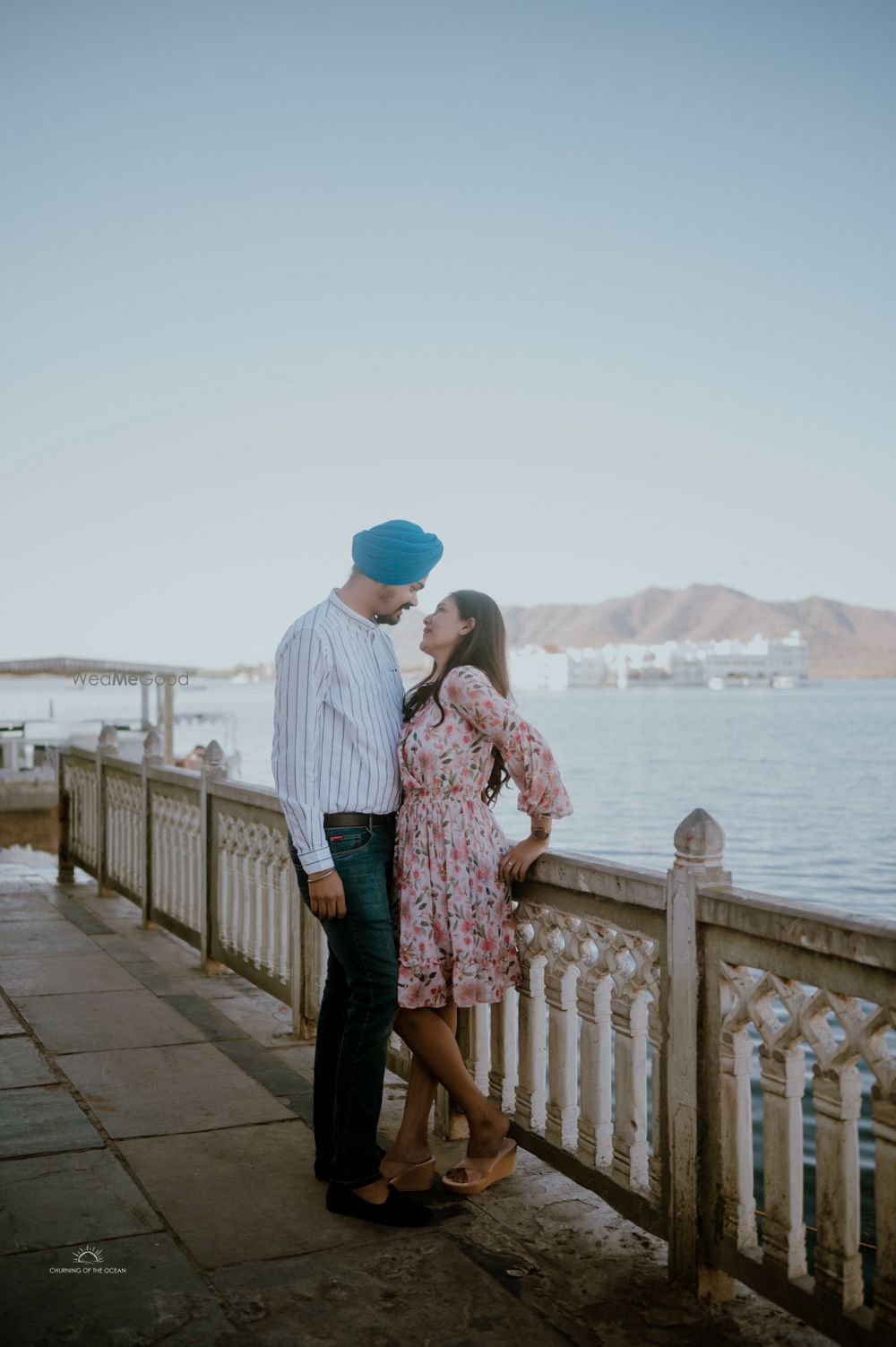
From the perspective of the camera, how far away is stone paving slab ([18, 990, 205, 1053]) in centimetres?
520

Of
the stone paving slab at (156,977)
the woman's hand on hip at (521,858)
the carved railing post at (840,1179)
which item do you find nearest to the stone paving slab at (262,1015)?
the stone paving slab at (156,977)

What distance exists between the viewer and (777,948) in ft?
9.00

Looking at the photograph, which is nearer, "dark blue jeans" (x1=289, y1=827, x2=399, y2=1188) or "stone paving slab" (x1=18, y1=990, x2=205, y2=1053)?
"dark blue jeans" (x1=289, y1=827, x2=399, y2=1188)

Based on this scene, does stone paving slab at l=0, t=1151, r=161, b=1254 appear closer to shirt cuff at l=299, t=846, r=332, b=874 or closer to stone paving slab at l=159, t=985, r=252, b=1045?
shirt cuff at l=299, t=846, r=332, b=874

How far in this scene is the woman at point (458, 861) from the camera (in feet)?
11.6

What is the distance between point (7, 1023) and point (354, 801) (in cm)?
286

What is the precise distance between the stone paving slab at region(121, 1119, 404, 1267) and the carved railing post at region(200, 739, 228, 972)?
256cm

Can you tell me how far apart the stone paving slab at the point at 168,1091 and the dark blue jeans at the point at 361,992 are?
910 millimetres

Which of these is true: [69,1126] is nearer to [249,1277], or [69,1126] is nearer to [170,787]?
[249,1277]

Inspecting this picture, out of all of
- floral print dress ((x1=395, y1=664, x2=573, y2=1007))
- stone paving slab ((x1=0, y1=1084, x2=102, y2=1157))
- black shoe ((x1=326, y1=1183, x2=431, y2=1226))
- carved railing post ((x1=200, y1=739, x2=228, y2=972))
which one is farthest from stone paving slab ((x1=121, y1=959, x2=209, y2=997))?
floral print dress ((x1=395, y1=664, x2=573, y2=1007))

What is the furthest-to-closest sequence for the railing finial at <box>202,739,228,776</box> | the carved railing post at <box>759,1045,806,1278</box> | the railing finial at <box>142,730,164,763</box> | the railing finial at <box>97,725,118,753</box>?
the railing finial at <box>97,725,118,753</box> → the railing finial at <box>142,730,164,763</box> → the railing finial at <box>202,739,228,776</box> → the carved railing post at <box>759,1045,806,1278</box>

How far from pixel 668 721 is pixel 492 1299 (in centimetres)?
11245

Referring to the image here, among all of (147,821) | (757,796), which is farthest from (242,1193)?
(757,796)

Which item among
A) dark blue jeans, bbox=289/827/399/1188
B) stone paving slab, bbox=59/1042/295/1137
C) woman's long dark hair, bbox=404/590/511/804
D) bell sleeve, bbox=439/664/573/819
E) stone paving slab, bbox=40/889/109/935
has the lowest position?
stone paving slab, bbox=40/889/109/935
